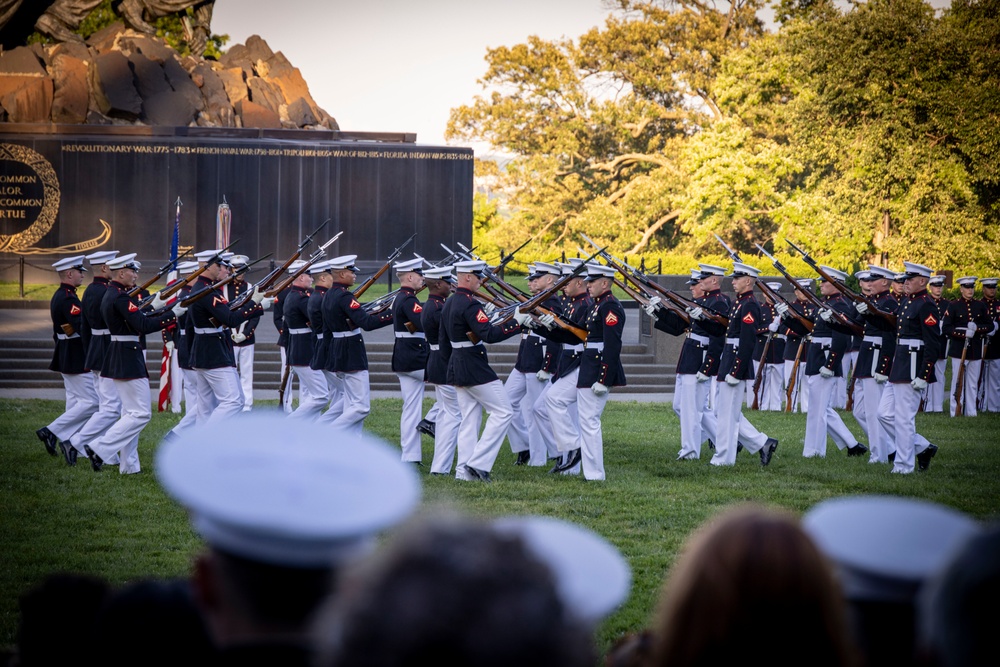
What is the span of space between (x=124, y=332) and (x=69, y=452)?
5.00 feet

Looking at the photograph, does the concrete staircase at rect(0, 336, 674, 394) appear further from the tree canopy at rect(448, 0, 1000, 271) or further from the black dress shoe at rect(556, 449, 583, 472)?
the tree canopy at rect(448, 0, 1000, 271)

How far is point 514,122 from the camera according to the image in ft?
143

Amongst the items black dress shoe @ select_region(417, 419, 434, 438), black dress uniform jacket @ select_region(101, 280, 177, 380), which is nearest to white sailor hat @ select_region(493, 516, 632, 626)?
black dress uniform jacket @ select_region(101, 280, 177, 380)

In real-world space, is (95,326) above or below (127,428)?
above

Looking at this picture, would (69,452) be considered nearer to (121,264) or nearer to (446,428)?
(121,264)

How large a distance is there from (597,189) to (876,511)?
141 feet

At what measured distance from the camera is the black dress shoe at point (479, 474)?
448 inches

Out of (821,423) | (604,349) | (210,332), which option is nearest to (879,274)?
(821,423)

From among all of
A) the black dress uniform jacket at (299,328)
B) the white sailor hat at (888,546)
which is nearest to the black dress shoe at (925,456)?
the black dress uniform jacket at (299,328)

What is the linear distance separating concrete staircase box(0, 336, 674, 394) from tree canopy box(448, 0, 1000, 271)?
40.5ft

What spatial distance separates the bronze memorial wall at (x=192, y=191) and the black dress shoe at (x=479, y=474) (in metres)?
21.2

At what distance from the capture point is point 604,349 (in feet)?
37.4

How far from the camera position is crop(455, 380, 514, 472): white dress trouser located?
11297 mm

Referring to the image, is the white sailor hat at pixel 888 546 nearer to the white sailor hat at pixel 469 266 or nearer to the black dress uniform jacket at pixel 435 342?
the white sailor hat at pixel 469 266
